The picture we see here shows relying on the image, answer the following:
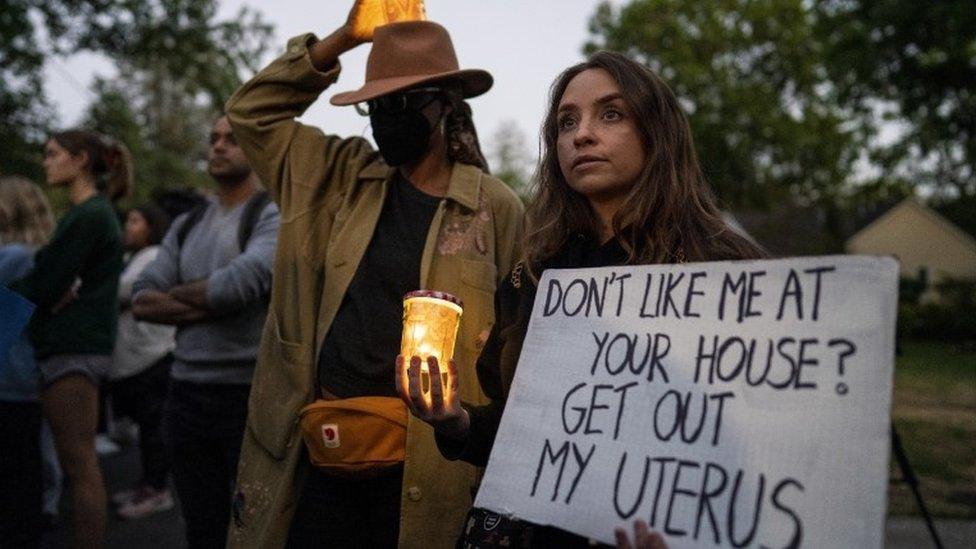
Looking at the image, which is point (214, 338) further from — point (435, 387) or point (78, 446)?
point (435, 387)

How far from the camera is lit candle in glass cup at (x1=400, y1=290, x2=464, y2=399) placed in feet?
5.29

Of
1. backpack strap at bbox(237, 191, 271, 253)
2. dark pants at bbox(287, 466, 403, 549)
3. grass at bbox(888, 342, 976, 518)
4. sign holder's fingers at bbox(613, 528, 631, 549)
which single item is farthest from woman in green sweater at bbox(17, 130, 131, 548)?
grass at bbox(888, 342, 976, 518)

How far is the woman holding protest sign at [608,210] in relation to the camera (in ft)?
6.01

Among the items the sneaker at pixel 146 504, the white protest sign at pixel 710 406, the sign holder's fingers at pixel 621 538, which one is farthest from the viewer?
the sneaker at pixel 146 504

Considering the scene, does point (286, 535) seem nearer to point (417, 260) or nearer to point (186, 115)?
point (417, 260)

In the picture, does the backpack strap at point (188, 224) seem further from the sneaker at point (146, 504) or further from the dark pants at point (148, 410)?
the sneaker at point (146, 504)

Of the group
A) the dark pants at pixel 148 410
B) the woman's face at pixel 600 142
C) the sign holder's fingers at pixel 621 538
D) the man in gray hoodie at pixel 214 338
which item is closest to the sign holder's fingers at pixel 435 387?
the sign holder's fingers at pixel 621 538

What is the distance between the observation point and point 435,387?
63.7 inches

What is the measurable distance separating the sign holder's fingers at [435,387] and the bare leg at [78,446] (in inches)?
100

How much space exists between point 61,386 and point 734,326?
314 centimetres

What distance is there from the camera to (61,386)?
355 centimetres

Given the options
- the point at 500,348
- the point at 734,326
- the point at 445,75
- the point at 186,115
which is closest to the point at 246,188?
the point at 445,75

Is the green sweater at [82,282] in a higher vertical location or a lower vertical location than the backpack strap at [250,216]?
lower

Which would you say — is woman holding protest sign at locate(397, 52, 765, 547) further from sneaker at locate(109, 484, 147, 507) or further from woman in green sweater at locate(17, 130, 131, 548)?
sneaker at locate(109, 484, 147, 507)
